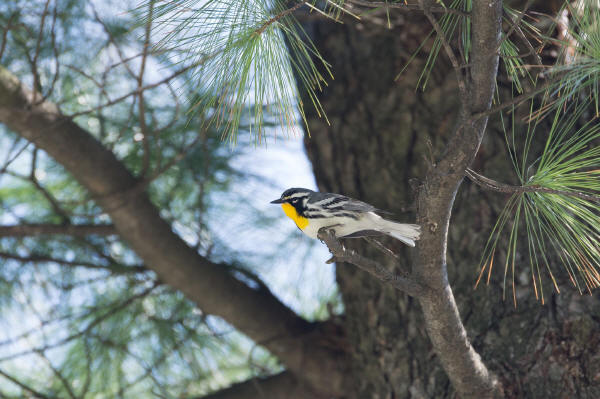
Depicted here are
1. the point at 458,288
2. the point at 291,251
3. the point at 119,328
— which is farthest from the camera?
the point at 291,251

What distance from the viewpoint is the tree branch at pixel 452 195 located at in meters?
1.08

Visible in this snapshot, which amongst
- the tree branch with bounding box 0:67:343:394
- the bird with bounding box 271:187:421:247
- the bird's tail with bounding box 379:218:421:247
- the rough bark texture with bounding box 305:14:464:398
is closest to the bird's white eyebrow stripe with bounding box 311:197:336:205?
the bird with bounding box 271:187:421:247

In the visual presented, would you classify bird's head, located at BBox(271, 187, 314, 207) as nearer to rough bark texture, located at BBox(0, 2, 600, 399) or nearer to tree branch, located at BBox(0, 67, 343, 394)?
rough bark texture, located at BBox(0, 2, 600, 399)

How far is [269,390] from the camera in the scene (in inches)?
90.4

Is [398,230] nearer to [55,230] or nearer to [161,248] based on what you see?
[161,248]

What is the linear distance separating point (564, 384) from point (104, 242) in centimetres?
175

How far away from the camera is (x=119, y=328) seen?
93.4 inches

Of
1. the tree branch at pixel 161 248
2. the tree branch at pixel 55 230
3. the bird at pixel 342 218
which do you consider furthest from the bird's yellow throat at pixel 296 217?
the tree branch at pixel 55 230

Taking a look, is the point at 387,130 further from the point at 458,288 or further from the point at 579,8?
the point at 579,8

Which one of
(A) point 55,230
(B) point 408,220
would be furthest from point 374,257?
(A) point 55,230

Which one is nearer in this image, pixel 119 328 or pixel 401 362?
pixel 401 362

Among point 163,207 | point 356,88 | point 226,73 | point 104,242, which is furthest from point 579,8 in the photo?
point 104,242

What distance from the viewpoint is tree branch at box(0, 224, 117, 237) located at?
2.16 meters

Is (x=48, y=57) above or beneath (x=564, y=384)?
above
